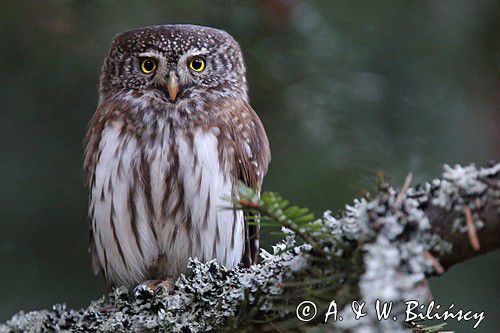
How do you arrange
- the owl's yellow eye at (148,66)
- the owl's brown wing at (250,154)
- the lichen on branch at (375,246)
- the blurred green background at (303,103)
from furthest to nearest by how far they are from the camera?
the owl's yellow eye at (148,66) → the blurred green background at (303,103) → the owl's brown wing at (250,154) → the lichen on branch at (375,246)

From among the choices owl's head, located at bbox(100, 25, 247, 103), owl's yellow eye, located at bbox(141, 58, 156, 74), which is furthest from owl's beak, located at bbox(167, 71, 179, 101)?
owl's yellow eye, located at bbox(141, 58, 156, 74)

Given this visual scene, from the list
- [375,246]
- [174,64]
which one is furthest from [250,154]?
[375,246]

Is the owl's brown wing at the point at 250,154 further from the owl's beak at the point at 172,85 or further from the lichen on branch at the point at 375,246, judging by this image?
the lichen on branch at the point at 375,246

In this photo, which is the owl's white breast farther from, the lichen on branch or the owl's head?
the lichen on branch

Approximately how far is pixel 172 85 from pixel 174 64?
135 mm

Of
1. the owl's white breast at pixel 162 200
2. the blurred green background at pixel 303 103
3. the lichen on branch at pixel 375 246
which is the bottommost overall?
the lichen on branch at pixel 375 246

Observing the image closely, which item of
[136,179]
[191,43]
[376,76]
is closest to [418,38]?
[376,76]

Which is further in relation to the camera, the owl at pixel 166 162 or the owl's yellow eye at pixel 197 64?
the owl's yellow eye at pixel 197 64

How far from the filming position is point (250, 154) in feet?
10.9

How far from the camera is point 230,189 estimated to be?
10.4 ft

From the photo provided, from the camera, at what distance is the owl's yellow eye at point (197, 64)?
3580 millimetres

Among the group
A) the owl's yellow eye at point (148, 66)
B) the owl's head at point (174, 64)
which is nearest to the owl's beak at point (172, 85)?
the owl's head at point (174, 64)

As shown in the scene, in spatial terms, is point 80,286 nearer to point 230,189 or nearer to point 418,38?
point 230,189

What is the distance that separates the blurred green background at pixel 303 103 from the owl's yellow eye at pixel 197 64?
25 cm
